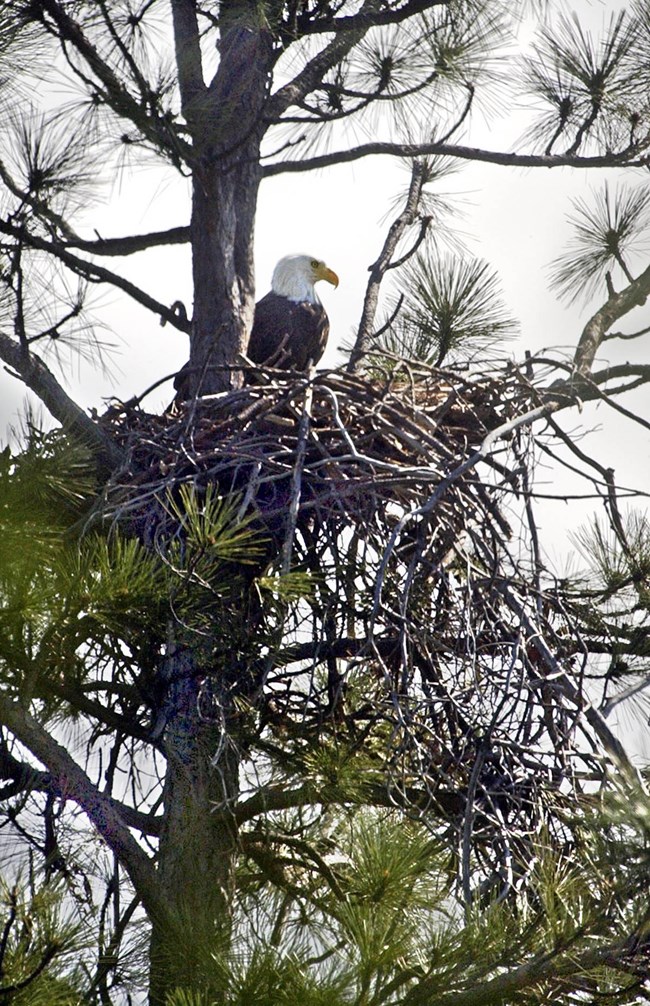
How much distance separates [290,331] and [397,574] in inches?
65.0

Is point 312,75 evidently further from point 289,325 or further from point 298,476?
point 298,476

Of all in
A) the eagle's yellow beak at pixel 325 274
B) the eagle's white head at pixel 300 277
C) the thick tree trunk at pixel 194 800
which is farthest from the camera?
the eagle's yellow beak at pixel 325 274

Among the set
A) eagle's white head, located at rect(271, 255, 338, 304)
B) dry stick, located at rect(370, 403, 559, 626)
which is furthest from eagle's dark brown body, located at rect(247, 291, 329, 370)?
dry stick, located at rect(370, 403, 559, 626)

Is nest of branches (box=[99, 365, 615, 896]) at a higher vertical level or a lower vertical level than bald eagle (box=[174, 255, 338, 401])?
lower

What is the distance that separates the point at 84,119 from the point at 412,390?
1170 mm

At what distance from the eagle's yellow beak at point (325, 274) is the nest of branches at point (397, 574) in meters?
1.81

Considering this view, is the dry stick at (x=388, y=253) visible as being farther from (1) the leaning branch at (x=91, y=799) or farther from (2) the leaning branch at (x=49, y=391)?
(1) the leaning branch at (x=91, y=799)

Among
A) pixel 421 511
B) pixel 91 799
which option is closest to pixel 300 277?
pixel 421 511

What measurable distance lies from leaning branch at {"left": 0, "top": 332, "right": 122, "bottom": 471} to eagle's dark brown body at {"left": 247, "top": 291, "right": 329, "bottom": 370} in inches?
47.7

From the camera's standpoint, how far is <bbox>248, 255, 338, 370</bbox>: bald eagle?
4.79 m

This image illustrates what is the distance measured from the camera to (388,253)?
478cm

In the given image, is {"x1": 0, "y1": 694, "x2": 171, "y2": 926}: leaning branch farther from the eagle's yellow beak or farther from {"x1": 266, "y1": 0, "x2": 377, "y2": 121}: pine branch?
the eagle's yellow beak

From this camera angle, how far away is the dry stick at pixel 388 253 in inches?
181

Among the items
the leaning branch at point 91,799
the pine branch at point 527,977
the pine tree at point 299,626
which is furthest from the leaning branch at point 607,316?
the pine branch at point 527,977
